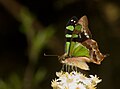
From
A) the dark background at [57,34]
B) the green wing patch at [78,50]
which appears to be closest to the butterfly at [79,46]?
the green wing patch at [78,50]

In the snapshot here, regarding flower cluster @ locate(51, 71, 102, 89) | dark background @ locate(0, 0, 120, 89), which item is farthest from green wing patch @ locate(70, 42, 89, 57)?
dark background @ locate(0, 0, 120, 89)

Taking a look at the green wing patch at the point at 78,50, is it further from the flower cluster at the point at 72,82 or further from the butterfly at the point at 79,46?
the flower cluster at the point at 72,82

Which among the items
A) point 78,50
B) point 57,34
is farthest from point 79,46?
point 57,34

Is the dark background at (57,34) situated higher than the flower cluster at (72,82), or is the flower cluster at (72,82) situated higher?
the dark background at (57,34)

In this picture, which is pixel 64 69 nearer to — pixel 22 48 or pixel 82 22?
pixel 82 22

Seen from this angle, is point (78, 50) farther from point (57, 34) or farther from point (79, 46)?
point (57, 34)

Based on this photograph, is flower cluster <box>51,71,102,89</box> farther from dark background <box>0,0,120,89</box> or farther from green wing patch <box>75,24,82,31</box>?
dark background <box>0,0,120,89</box>
